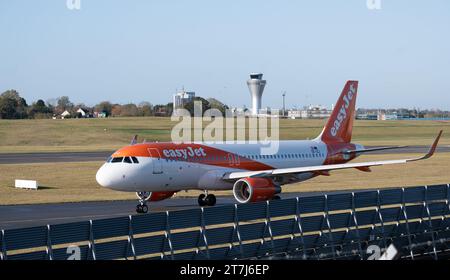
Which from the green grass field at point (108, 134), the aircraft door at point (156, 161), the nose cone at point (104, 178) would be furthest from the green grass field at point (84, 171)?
the aircraft door at point (156, 161)

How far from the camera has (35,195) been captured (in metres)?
45.2

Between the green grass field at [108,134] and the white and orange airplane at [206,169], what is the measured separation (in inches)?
2441

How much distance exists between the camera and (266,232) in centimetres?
2208

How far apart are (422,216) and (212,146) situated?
16627 millimetres

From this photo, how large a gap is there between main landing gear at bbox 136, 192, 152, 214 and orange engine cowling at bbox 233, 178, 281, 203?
4138 millimetres

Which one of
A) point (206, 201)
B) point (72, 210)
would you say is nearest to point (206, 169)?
point (206, 201)

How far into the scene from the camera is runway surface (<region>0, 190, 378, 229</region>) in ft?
110

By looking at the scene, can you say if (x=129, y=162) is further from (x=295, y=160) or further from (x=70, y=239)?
(x=70, y=239)

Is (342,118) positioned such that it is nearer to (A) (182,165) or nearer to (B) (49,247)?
(A) (182,165)

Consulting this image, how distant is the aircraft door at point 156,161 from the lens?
1490 inches

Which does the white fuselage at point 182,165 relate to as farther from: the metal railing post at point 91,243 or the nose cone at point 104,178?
the metal railing post at point 91,243

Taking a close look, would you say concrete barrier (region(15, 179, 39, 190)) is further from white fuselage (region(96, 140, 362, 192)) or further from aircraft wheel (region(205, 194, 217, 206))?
aircraft wheel (region(205, 194, 217, 206))
